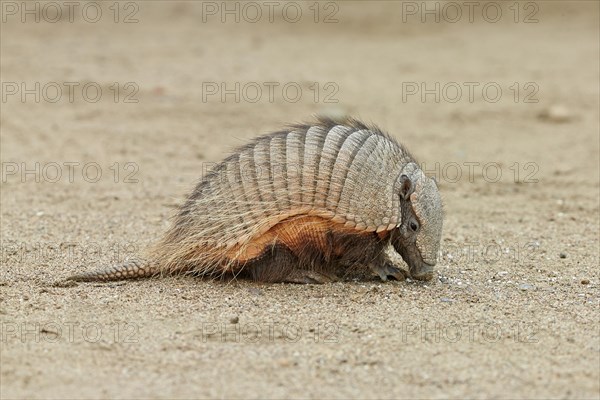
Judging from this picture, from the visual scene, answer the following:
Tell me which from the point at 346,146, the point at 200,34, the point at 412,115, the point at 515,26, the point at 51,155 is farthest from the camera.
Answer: the point at 515,26

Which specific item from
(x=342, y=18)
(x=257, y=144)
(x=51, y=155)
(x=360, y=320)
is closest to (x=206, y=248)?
(x=257, y=144)

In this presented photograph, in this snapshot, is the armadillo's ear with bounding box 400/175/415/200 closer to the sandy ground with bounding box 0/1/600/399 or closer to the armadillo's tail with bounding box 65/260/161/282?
the sandy ground with bounding box 0/1/600/399

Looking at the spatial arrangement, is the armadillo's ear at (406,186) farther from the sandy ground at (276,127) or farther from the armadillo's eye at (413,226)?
the sandy ground at (276,127)

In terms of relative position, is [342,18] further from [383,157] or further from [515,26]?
[383,157]

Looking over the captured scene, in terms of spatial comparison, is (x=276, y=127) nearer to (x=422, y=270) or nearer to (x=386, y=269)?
(x=386, y=269)

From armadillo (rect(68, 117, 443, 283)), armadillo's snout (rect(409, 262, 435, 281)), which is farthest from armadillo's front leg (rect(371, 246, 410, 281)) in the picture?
armadillo's snout (rect(409, 262, 435, 281))

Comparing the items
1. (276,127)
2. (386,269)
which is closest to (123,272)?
(386,269)
